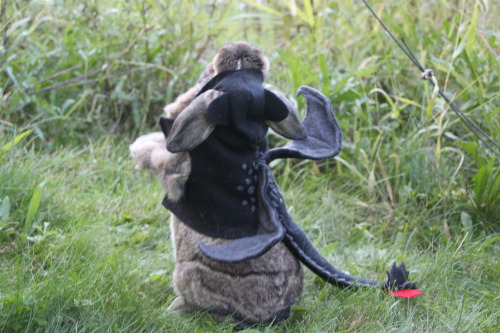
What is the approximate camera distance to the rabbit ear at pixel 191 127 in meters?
2.02

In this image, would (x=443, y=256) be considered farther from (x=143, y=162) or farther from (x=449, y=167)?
(x=143, y=162)

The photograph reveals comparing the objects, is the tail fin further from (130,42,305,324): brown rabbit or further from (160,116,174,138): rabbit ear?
(160,116,174,138): rabbit ear

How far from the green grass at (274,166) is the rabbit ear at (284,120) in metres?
0.68

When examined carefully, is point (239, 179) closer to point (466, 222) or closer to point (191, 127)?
point (191, 127)

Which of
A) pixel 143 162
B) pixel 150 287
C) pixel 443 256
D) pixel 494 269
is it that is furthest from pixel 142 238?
pixel 494 269

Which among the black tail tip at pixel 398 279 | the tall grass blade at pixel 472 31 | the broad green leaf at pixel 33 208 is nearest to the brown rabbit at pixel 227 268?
the black tail tip at pixel 398 279

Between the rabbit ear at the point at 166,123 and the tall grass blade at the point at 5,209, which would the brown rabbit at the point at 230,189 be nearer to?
the rabbit ear at the point at 166,123

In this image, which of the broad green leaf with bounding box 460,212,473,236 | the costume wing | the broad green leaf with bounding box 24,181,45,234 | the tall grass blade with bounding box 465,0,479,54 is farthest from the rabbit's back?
the tall grass blade with bounding box 465,0,479,54

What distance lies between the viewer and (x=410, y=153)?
348cm

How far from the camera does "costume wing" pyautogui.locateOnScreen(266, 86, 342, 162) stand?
230cm

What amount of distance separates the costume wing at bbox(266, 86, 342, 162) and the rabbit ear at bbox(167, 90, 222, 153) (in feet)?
1.16

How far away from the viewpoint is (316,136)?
2.40 m

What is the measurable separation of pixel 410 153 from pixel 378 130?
10.3 inches

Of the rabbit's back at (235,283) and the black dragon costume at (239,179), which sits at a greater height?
the black dragon costume at (239,179)
